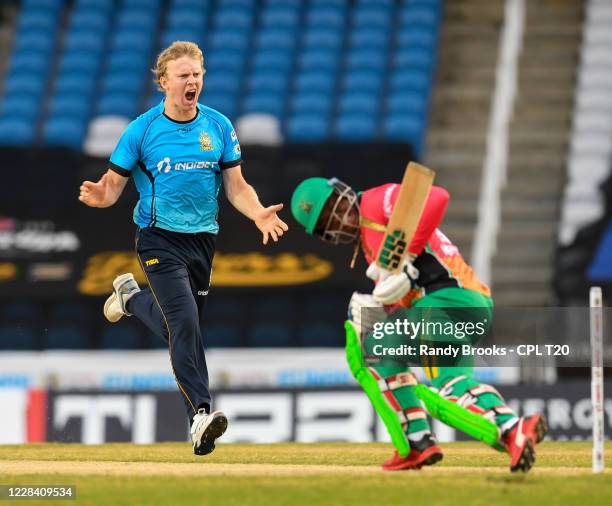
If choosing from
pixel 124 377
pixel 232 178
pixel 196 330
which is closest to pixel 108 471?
pixel 196 330

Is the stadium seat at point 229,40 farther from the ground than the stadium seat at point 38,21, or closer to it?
closer to it

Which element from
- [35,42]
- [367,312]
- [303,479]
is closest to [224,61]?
[35,42]

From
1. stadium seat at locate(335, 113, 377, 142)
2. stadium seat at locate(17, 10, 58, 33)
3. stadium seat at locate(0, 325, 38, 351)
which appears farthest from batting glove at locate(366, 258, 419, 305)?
stadium seat at locate(17, 10, 58, 33)

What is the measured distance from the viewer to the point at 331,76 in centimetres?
2070

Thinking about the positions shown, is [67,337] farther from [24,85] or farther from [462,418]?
[462,418]

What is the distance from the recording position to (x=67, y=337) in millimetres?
17578

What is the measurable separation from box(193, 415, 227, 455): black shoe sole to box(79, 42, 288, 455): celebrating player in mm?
36

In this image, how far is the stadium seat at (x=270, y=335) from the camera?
1717 centimetres

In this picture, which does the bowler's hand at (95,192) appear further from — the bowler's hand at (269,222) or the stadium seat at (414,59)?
the stadium seat at (414,59)

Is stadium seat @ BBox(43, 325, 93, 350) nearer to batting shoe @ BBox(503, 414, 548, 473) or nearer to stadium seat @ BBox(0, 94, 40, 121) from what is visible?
stadium seat @ BBox(0, 94, 40, 121)

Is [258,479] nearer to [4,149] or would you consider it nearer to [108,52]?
[4,149]

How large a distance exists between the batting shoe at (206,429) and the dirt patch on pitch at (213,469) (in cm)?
16

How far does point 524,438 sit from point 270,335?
Answer: 994cm

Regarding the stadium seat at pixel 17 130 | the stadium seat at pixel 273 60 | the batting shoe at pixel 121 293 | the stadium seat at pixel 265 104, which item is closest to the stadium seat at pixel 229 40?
the stadium seat at pixel 273 60
